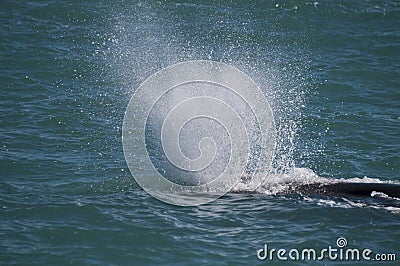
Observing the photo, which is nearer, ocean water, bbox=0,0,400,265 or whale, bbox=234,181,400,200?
ocean water, bbox=0,0,400,265

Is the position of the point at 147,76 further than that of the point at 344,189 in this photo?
Yes

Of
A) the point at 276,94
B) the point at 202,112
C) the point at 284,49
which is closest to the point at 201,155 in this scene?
the point at 202,112

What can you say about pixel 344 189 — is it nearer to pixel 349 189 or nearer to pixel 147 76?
pixel 349 189

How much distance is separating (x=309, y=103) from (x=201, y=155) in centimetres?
502

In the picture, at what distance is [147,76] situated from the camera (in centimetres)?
2308

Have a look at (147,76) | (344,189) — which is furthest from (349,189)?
(147,76)

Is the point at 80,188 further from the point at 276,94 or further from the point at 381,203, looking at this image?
the point at 276,94

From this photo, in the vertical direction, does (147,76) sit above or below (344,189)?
above

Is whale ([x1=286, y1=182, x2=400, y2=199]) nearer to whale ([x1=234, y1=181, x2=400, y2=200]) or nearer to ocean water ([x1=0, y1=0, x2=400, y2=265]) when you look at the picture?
whale ([x1=234, y1=181, x2=400, y2=200])

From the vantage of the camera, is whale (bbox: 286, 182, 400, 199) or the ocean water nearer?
the ocean water

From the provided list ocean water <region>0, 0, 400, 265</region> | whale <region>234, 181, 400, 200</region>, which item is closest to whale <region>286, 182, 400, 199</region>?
whale <region>234, 181, 400, 200</region>

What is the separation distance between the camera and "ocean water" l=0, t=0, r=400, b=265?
13.2 metres

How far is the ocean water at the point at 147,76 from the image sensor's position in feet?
43.2

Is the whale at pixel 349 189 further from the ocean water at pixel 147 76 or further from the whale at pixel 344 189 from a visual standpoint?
the ocean water at pixel 147 76
